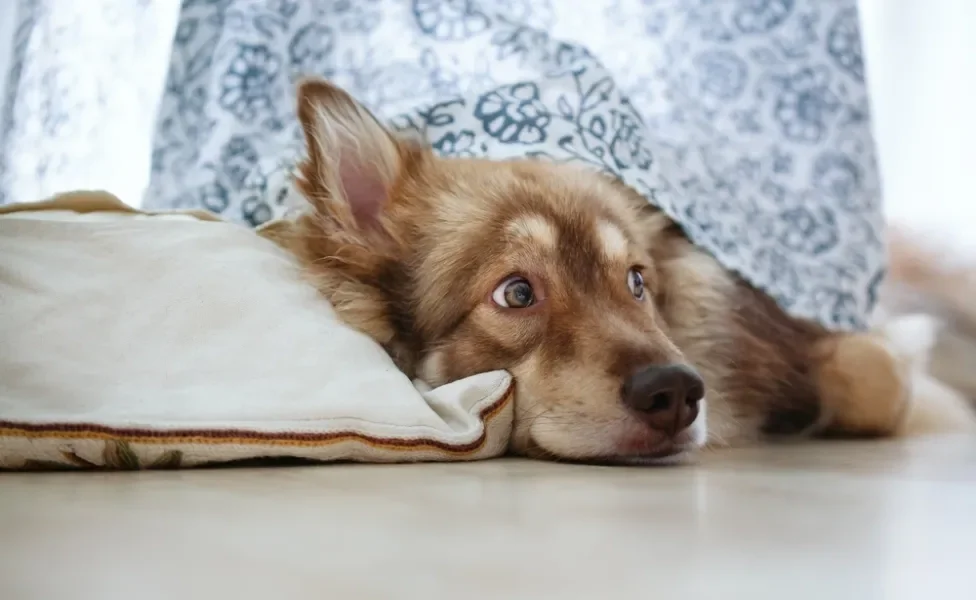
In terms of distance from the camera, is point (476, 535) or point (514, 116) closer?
point (476, 535)

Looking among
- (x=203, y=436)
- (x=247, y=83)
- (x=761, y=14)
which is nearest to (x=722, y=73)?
(x=761, y=14)

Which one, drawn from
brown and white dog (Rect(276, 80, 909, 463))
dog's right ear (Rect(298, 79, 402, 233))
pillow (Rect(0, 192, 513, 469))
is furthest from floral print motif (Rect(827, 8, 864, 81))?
pillow (Rect(0, 192, 513, 469))

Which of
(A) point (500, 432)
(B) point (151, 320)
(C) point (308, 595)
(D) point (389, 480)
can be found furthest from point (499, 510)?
(B) point (151, 320)

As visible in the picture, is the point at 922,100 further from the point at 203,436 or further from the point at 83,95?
the point at 203,436

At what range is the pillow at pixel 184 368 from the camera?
118 centimetres

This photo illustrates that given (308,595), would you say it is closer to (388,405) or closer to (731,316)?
(388,405)

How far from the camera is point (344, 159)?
5.89ft

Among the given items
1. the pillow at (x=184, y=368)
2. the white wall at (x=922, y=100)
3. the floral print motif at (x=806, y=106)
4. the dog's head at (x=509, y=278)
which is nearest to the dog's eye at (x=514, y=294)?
the dog's head at (x=509, y=278)

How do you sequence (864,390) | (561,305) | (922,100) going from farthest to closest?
(922,100), (864,390), (561,305)

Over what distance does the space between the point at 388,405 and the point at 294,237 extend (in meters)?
0.68

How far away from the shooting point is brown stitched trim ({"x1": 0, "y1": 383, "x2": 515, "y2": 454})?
114cm

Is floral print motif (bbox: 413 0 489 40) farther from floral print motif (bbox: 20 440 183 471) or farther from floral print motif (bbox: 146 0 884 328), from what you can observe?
floral print motif (bbox: 20 440 183 471)

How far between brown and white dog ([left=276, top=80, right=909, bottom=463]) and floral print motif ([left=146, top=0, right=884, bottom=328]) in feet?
0.41

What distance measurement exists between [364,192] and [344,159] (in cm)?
8
